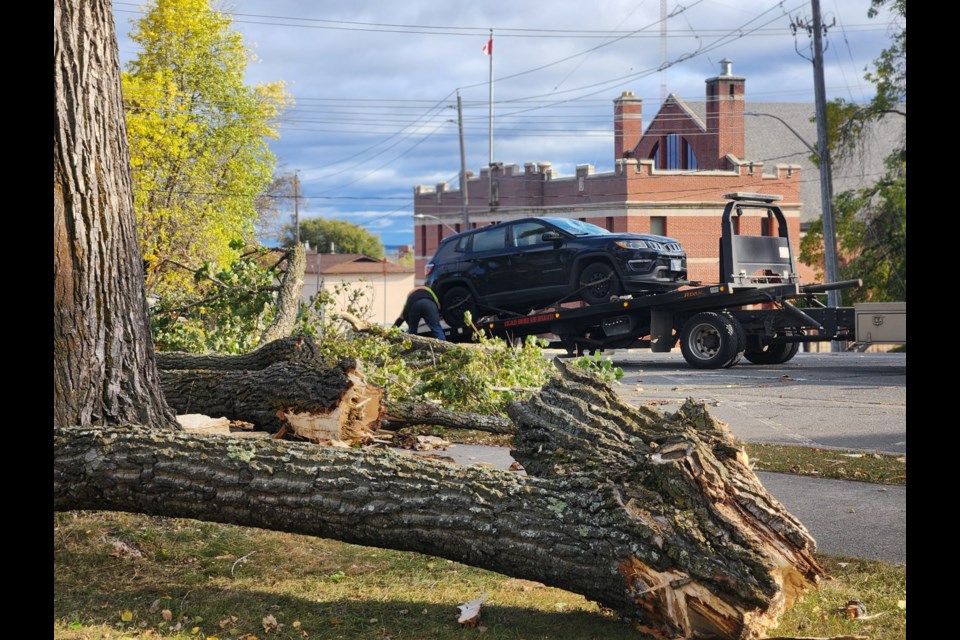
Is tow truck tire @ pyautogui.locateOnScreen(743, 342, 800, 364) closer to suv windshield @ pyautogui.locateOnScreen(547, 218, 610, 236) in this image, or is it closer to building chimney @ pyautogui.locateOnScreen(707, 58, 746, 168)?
suv windshield @ pyautogui.locateOnScreen(547, 218, 610, 236)

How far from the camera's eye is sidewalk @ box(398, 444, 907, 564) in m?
5.43

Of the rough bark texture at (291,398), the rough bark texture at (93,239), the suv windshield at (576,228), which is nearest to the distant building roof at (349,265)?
the suv windshield at (576,228)

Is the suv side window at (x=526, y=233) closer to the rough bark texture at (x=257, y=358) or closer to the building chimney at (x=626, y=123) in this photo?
the rough bark texture at (x=257, y=358)

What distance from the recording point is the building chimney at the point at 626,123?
5431 cm

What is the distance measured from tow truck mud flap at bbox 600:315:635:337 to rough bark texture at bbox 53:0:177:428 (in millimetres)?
12337

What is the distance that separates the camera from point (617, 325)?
17.5 m

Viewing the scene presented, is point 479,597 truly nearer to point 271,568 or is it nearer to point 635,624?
point 635,624

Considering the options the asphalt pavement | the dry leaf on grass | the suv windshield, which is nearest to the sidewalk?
the asphalt pavement

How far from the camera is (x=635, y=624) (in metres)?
4.18

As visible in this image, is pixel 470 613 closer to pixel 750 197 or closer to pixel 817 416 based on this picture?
pixel 817 416

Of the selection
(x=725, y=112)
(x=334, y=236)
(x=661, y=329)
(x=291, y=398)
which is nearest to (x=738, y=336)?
(x=661, y=329)

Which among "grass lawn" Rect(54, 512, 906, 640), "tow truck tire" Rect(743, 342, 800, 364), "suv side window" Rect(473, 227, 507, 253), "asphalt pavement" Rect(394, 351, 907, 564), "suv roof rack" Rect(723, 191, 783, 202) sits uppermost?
"suv roof rack" Rect(723, 191, 783, 202)

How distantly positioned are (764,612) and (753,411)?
7.65 metres
